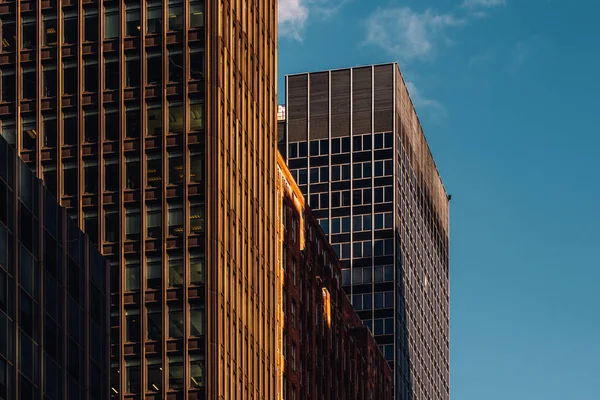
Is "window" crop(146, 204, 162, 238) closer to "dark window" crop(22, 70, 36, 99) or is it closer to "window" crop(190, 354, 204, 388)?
"window" crop(190, 354, 204, 388)

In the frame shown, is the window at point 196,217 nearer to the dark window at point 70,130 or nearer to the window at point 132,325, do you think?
the window at point 132,325

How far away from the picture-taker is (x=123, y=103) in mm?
130000

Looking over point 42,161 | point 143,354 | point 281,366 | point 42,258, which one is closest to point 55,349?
point 42,258

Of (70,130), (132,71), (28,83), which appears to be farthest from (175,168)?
(28,83)

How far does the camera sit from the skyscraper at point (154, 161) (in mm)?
123750

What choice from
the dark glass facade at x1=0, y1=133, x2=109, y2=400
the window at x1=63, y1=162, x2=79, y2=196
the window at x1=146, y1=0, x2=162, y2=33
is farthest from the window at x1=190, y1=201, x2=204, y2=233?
the dark glass facade at x1=0, y1=133, x2=109, y2=400

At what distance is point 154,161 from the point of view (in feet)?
422

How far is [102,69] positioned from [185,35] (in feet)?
21.3

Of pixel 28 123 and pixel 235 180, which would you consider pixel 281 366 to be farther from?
pixel 28 123

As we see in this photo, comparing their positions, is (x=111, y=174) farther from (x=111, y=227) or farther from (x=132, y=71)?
(x=132, y=71)

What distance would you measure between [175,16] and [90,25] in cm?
633

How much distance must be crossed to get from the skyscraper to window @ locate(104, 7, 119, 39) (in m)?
0.15

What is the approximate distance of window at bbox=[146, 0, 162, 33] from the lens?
13149 centimetres

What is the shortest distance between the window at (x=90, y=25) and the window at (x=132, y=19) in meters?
2.30
